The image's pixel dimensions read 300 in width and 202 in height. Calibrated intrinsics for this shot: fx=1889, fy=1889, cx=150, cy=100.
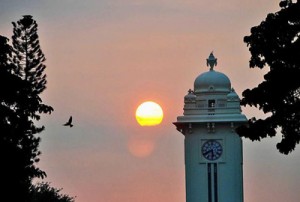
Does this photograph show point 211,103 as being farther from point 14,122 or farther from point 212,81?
point 14,122

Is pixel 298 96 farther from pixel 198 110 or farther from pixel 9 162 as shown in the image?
pixel 198 110

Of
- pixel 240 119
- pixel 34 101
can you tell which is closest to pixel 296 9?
pixel 34 101

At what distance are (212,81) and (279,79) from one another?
9251cm

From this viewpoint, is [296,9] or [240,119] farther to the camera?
[240,119]

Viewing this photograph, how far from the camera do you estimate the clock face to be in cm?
16212

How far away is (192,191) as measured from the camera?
162 metres

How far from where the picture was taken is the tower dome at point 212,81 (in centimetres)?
16362

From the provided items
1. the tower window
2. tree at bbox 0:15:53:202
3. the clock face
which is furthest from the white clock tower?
tree at bbox 0:15:53:202

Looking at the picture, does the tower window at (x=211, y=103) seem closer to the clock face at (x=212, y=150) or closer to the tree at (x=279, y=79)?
the clock face at (x=212, y=150)

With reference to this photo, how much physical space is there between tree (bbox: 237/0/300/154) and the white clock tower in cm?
8689

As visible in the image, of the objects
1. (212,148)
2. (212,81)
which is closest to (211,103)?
(212,81)

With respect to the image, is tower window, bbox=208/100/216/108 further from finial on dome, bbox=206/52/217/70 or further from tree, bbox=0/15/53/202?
tree, bbox=0/15/53/202

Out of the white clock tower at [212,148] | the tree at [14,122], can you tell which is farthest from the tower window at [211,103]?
the tree at [14,122]

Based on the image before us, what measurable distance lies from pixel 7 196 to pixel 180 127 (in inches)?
3277
